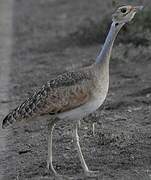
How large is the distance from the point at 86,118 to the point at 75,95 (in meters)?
2.50

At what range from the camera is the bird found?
310 inches

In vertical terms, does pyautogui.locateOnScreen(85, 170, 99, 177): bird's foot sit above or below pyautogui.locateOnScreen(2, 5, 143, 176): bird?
below

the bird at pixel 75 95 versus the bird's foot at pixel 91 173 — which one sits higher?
the bird at pixel 75 95

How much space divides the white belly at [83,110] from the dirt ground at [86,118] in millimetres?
393

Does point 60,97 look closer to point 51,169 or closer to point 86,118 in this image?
point 51,169

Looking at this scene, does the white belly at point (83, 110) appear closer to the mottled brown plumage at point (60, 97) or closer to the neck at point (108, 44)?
the mottled brown plumage at point (60, 97)

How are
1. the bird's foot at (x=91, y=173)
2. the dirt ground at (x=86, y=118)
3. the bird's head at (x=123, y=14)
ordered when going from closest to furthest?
the bird's foot at (x=91, y=173)
the bird's head at (x=123, y=14)
the dirt ground at (x=86, y=118)

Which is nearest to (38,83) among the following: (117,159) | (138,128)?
(138,128)

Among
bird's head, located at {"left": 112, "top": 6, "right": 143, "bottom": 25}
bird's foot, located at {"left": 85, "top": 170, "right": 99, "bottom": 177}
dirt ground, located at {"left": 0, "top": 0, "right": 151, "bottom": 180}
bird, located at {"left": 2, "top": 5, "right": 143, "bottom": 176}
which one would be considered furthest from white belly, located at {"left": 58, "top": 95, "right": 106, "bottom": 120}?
bird's head, located at {"left": 112, "top": 6, "right": 143, "bottom": 25}

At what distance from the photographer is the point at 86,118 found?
1041cm

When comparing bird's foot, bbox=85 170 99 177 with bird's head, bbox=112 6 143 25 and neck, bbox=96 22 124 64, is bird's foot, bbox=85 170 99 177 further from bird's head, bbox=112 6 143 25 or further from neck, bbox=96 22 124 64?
bird's head, bbox=112 6 143 25

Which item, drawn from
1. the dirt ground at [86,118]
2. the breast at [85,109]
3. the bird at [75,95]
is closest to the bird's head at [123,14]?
the bird at [75,95]

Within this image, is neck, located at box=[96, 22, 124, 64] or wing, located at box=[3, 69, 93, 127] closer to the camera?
wing, located at box=[3, 69, 93, 127]

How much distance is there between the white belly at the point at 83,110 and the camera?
7828mm
